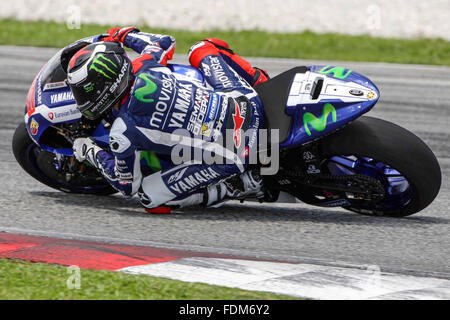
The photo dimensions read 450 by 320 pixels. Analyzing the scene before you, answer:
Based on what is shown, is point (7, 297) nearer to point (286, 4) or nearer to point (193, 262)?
point (193, 262)

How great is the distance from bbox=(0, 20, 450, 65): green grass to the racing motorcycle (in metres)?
7.98

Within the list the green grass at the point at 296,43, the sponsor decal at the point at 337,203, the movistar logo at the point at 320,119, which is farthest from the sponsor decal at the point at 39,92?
the green grass at the point at 296,43

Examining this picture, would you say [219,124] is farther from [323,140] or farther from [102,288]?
[102,288]

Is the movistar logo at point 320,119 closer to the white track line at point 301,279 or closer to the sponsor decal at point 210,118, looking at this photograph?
the sponsor decal at point 210,118

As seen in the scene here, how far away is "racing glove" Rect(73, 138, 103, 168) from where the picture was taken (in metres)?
5.48

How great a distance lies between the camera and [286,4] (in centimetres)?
1777

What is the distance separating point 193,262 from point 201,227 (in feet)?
2.73

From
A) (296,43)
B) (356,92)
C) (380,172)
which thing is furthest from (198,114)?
(296,43)

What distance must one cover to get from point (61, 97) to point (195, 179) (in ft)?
3.45

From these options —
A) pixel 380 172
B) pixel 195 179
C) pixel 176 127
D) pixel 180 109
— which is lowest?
pixel 195 179

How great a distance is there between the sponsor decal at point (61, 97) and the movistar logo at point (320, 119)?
5.13 feet

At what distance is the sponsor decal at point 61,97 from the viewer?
18.0 feet

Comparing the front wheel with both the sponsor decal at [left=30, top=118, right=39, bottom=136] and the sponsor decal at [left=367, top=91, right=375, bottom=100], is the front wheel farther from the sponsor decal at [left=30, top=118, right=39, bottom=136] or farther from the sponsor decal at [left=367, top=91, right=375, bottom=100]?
the sponsor decal at [left=30, top=118, right=39, bottom=136]

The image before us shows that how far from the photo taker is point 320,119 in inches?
207
